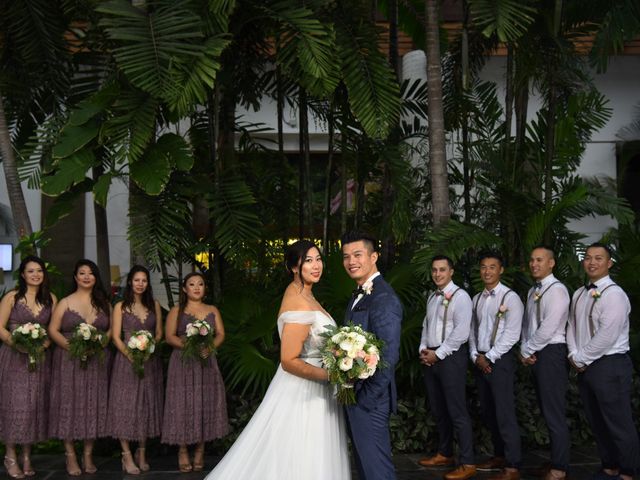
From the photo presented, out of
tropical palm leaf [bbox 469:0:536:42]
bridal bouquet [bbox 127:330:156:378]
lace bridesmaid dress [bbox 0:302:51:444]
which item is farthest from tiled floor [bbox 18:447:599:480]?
tropical palm leaf [bbox 469:0:536:42]

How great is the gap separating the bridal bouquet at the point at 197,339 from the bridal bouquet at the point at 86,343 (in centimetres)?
72

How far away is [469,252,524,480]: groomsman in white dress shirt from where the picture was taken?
Result: 691 centimetres

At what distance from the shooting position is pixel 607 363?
6.47 m

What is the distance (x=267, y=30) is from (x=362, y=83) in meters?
1.50

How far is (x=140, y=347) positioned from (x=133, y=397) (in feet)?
1.75

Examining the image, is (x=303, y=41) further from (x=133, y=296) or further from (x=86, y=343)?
(x=86, y=343)

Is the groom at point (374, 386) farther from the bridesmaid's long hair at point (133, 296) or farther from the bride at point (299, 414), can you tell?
the bridesmaid's long hair at point (133, 296)

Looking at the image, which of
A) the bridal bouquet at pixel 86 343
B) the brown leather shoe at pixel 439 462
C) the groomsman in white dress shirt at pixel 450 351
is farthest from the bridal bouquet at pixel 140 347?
the brown leather shoe at pixel 439 462

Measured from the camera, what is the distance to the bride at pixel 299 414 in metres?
5.08

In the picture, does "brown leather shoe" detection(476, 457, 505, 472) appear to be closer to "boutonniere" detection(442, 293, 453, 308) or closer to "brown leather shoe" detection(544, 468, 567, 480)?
"brown leather shoe" detection(544, 468, 567, 480)

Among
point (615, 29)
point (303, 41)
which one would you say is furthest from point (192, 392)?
point (615, 29)

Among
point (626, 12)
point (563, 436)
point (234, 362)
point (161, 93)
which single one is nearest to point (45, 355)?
point (234, 362)

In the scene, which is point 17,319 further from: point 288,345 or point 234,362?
point 288,345

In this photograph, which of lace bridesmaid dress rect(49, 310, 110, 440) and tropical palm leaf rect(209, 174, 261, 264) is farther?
tropical palm leaf rect(209, 174, 261, 264)
